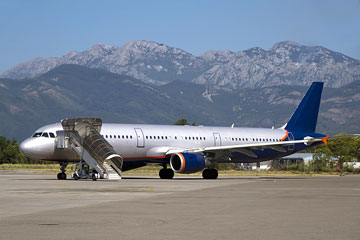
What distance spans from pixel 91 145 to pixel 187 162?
622 cm

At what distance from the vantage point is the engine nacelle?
44.1 meters

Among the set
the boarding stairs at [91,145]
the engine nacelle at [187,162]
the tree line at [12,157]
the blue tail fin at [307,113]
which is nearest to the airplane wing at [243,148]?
the engine nacelle at [187,162]

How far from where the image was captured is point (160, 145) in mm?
46750

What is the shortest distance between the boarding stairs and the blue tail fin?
19120mm

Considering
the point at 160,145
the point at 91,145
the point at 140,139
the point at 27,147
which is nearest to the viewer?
the point at 91,145

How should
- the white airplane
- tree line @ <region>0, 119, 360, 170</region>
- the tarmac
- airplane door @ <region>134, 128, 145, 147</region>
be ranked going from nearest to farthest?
the tarmac < the white airplane < airplane door @ <region>134, 128, 145, 147</region> < tree line @ <region>0, 119, 360, 170</region>

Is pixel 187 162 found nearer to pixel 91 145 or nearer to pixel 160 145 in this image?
pixel 160 145

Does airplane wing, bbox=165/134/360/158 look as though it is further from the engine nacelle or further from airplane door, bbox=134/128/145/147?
airplane door, bbox=134/128/145/147

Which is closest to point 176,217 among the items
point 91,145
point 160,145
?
point 91,145

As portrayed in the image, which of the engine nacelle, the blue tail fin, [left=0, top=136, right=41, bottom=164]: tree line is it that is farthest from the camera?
[left=0, top=136, right=41, bottom=164]: tree line

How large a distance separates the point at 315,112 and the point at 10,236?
154 feet

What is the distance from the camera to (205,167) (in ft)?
151

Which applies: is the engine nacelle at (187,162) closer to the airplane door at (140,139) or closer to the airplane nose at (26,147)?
the airplane door at (140,139)

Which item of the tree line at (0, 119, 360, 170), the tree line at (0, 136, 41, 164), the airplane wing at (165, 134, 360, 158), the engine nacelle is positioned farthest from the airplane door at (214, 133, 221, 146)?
the tree line at (0, 136, 41, 164)
